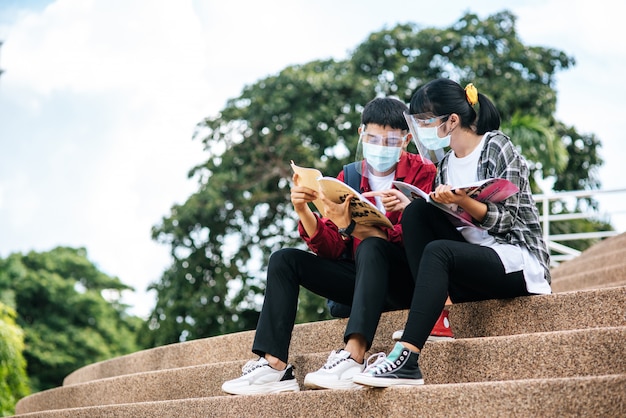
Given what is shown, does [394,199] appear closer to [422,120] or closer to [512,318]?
[422,120]

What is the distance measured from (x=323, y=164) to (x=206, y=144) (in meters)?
2.27

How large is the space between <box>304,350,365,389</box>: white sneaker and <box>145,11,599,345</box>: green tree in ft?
27.3

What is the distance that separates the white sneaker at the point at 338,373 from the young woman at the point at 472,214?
397mm

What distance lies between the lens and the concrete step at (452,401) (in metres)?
2.41

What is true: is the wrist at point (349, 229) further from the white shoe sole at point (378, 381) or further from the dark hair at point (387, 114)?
the white shoe sole at point (378, 381)

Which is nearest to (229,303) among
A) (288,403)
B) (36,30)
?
(288,403)

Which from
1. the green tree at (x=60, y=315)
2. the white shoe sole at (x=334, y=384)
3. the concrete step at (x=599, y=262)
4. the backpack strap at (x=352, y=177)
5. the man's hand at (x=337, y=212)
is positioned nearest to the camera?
the white shoe sole at (x=334, y=384)

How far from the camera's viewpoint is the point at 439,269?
9.78 ft

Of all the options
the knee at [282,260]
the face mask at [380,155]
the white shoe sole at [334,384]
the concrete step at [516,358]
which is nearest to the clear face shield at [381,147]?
the face mask at [380,155]

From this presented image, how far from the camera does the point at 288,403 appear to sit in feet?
10.2

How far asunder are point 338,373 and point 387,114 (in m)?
1.02

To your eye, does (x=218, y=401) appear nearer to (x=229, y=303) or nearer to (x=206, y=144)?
(x=229, y=303)

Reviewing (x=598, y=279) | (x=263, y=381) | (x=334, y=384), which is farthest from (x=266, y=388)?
(x=598, y=279)

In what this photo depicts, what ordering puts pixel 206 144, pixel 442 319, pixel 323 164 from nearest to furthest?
pixel 442 319 < pixel 323 164 < pixel 206 144
